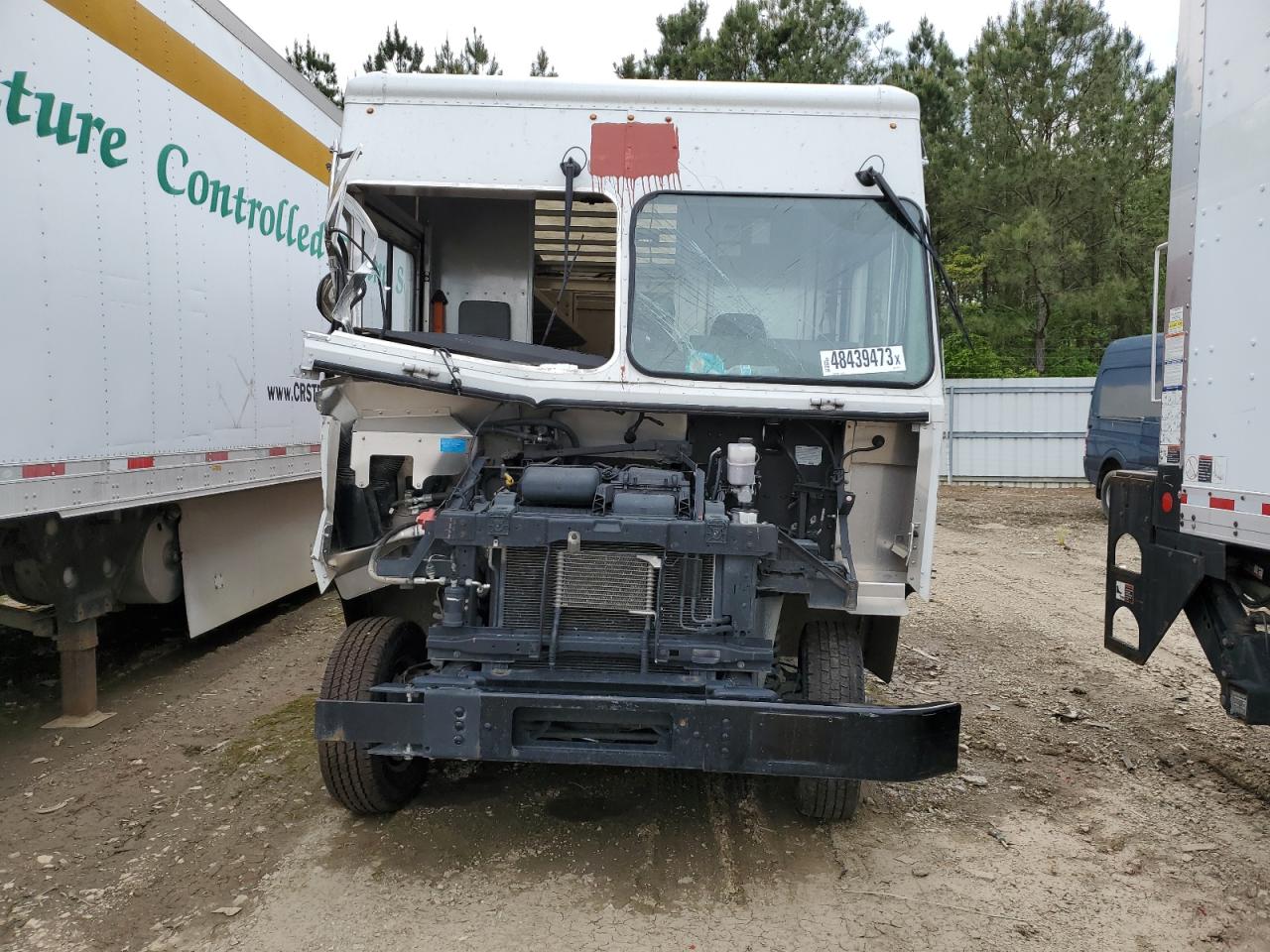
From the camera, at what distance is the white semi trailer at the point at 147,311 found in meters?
3.82

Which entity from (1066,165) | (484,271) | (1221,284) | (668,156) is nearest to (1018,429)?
(1066,165)

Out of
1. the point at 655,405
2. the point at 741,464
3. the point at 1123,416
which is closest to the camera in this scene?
the point at 741,464

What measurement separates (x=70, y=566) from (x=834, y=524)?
397 centimetres

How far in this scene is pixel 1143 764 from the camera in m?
4.30

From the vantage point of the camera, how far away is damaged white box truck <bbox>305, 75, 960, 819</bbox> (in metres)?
3.24

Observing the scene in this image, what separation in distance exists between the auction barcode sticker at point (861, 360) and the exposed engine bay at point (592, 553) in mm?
254

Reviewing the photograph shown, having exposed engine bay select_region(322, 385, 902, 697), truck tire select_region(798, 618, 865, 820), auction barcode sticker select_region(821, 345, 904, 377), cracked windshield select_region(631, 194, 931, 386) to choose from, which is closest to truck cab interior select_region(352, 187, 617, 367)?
cracked windshield select_region(631, 194, 931, 386)

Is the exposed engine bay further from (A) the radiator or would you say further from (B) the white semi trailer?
(B) the white semi trailer

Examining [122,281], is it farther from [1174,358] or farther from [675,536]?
[1174,358]

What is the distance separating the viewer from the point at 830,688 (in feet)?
11.5

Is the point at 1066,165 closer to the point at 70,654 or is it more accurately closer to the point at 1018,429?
the point at 1018,429

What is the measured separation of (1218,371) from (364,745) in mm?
3548

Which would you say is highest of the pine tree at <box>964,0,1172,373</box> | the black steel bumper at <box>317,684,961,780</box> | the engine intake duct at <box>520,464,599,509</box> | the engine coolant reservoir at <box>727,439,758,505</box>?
the pine tree at <box>964,0,1172,373</box>

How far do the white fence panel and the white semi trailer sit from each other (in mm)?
14351
